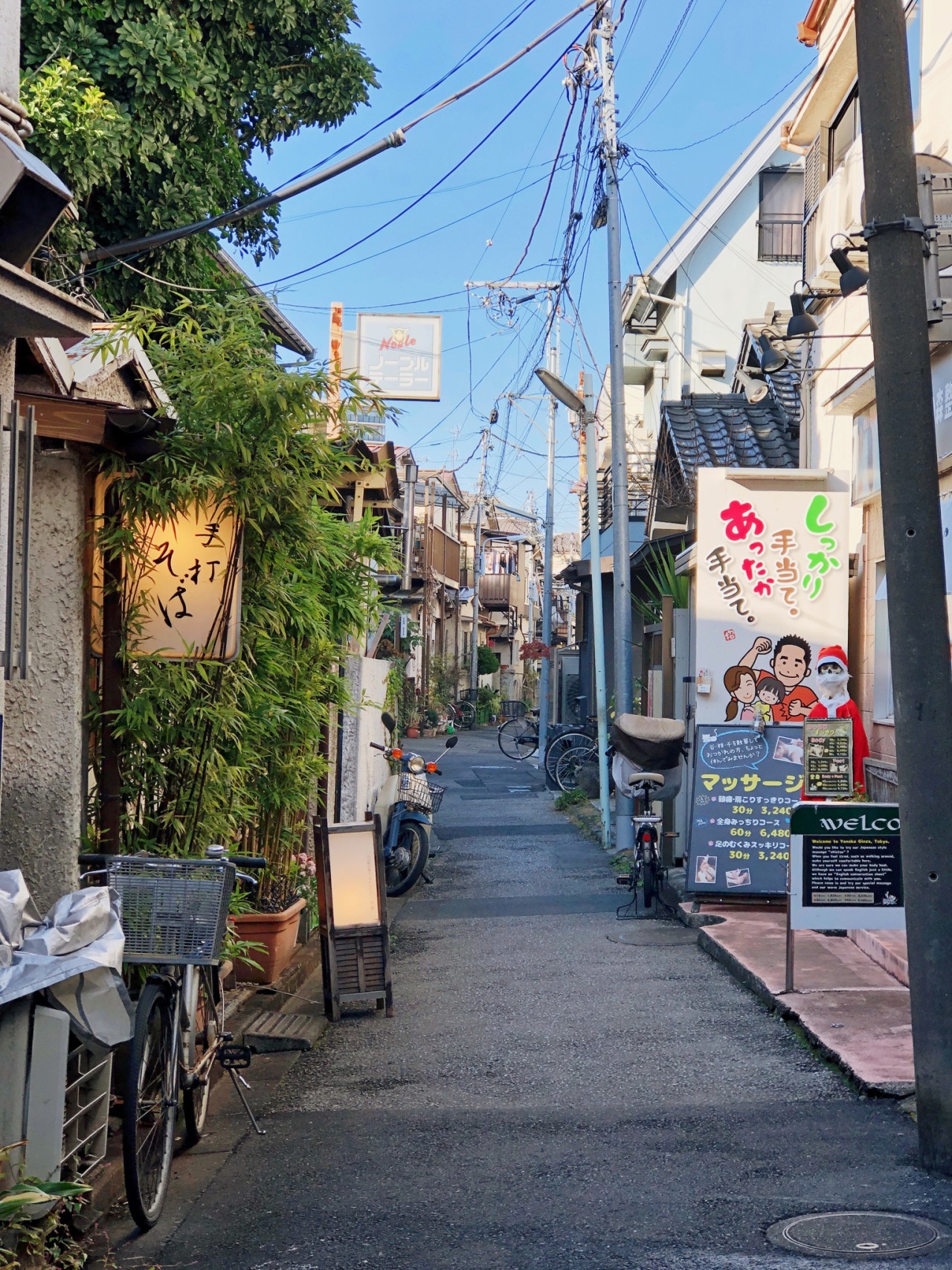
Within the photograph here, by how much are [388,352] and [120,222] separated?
11534mm

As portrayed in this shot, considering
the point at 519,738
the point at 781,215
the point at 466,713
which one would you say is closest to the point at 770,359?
the point at 781,215

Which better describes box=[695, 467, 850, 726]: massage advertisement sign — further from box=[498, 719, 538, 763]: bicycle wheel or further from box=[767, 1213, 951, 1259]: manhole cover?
box=[498, 719, 538, 763]: bicycle wheel

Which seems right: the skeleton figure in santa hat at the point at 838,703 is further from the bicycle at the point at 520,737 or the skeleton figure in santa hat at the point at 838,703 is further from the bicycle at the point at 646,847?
the bicycle at the point at 520,737

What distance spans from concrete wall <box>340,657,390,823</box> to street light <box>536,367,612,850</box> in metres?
5.09

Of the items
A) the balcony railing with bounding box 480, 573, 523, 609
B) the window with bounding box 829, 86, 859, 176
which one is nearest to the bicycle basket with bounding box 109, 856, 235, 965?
the window with bounding box 829, 86, 859, 176

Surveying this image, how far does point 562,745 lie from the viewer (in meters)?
24.9

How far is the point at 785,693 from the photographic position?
11.7m

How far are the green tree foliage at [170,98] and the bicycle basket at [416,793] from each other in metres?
5.75

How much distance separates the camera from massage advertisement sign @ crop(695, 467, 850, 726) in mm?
11711

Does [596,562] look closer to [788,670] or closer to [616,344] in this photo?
[616,344]

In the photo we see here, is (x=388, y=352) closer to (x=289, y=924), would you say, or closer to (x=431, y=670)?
(x=289, y=924)

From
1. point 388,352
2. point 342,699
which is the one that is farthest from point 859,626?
point 388,352

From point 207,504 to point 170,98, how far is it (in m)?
7.61

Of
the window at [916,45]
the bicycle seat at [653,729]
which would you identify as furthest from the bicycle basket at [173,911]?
the window at [916,45]
